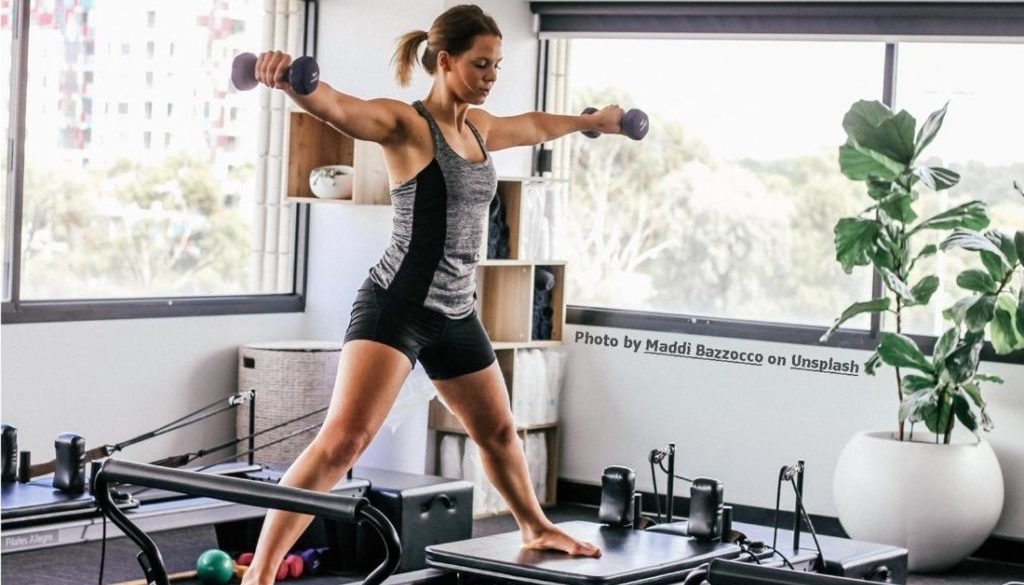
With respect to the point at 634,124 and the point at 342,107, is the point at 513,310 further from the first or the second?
the point at 342,107

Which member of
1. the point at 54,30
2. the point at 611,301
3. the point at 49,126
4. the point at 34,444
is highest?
the point at 54,30

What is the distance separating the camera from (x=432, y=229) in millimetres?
3297

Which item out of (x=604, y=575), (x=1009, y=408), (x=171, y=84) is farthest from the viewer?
(x=171, y=84)

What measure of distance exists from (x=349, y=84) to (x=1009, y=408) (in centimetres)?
282

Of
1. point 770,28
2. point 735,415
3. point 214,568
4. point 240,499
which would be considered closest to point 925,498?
point 735,415

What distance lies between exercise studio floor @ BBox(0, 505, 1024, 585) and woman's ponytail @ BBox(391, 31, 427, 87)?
68.6 inches

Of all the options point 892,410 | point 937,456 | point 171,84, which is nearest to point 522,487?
point 937,456

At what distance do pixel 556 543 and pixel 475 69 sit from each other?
3.66 feet

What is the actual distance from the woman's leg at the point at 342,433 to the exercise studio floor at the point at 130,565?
1.41m

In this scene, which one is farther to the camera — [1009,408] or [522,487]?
[1009,408]

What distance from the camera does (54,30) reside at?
526 centimetres

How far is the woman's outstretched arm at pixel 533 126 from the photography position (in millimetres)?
3566

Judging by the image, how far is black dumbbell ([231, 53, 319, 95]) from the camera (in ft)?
8.82

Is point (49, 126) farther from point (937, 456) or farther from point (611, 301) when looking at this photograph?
point (937, 456)
